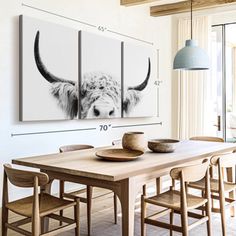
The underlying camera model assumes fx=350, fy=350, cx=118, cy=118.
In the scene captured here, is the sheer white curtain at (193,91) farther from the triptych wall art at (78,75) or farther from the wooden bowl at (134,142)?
the wooden bowl at (134,142)

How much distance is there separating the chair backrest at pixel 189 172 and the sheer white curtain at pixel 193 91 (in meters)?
3.61

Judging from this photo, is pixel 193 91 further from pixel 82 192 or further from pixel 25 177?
pixel 25 177

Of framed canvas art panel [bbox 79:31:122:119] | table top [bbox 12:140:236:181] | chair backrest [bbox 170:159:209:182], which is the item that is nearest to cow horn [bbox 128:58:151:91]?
framed canvas art panel [bbox 79:31:122:119]

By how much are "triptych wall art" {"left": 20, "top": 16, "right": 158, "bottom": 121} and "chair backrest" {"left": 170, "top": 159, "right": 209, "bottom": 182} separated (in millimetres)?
2051

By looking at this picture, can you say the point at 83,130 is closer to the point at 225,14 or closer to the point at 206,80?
the point at 206,80

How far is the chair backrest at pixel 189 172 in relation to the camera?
2.40m

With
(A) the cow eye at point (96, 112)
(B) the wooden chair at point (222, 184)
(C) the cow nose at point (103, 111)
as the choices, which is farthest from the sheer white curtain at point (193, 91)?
(B) the wooden chair at point (222, 184)

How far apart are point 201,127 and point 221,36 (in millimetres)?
1633

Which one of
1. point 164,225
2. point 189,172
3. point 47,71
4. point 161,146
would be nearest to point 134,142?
point 161,146

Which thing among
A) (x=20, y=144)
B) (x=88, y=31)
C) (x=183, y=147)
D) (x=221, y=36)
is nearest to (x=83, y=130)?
(x=20, y=144)

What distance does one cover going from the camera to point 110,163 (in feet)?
8.45

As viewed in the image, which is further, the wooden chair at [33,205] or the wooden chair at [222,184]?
the wooden chair at [222,184]

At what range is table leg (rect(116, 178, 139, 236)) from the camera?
223 cm

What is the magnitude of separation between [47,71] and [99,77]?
0.88 metres
